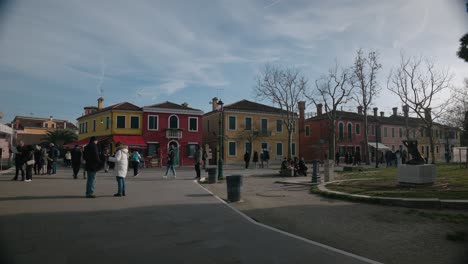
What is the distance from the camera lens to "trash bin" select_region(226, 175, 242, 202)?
9555mm

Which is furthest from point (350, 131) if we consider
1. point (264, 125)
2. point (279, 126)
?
point (264, 125)

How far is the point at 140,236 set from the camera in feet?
17.4

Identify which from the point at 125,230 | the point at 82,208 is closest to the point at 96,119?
the point at 82,208

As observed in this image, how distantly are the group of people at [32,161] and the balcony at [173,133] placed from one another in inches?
681

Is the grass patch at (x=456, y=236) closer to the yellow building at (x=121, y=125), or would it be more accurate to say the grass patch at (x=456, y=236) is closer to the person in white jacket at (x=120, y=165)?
the person in white jacket at (x=120, y=165)

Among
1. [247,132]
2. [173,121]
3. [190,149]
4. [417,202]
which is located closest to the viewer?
[417,202]

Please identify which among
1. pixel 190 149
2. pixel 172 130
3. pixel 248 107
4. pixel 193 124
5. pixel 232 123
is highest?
pixel 248 107

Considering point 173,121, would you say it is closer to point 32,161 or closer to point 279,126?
point 279,126

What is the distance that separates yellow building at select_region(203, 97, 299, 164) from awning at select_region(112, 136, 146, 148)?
971 cm

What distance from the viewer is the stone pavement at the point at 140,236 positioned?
14.2ft

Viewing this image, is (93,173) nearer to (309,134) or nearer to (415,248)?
(415,248)

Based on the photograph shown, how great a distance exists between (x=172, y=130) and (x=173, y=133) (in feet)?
1.25

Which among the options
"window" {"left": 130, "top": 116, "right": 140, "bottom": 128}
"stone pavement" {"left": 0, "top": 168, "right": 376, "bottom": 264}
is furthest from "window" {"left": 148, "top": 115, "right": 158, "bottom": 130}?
→ "stone pavement" {"left": 0, "top": 168, "right": 376, "bottom": 264}

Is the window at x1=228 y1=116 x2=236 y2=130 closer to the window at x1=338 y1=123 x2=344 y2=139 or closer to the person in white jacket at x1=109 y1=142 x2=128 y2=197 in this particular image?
the window at x1=338 y1=123 x2=344 y2=139
